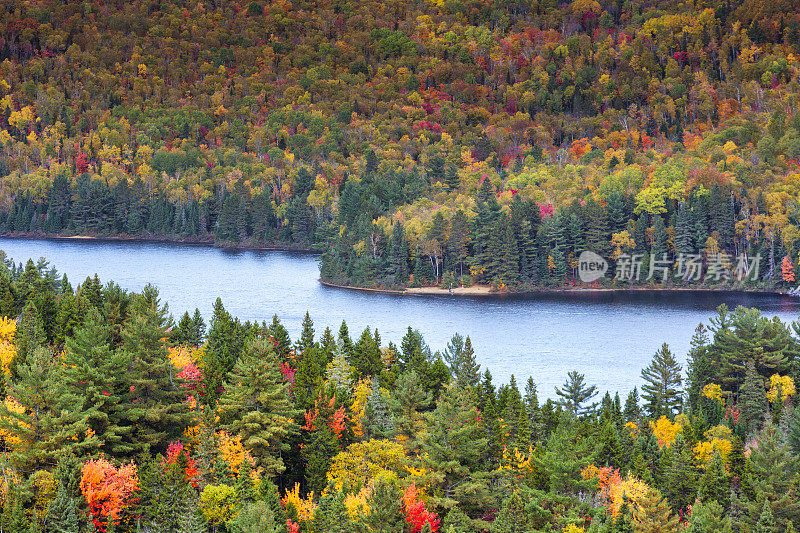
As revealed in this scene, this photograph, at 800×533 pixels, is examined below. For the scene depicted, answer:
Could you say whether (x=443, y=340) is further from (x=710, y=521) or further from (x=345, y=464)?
(x=710, y=521)

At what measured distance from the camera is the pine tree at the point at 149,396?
52969mm

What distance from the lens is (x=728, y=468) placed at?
5381 cm

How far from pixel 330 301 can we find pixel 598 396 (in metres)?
48.9

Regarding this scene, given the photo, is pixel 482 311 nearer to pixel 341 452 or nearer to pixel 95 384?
pixel 341 452

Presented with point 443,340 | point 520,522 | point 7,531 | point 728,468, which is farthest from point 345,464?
point 443,340

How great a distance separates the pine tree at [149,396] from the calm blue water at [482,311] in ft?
105

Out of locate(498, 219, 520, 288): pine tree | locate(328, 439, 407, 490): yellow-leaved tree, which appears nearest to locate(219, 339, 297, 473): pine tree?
locate(328, 439, 407, 490): yellow-leaved tree

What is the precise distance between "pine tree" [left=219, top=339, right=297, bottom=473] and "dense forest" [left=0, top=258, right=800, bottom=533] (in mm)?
122

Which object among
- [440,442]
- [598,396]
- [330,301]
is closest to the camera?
[440,442]

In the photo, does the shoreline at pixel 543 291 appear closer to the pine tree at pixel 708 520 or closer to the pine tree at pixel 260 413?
the pine tree at pixel 260 413

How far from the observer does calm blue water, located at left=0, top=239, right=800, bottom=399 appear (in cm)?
8794

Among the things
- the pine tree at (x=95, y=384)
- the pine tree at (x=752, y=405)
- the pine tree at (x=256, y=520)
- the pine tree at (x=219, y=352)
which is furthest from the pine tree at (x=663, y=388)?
the pine tree at (x=95, y=384)

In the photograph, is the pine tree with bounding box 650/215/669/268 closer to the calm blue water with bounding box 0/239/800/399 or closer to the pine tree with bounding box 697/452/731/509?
the calm blue water with bounding box 0/239/800/399

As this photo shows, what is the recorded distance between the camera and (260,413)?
→ 5303cm
